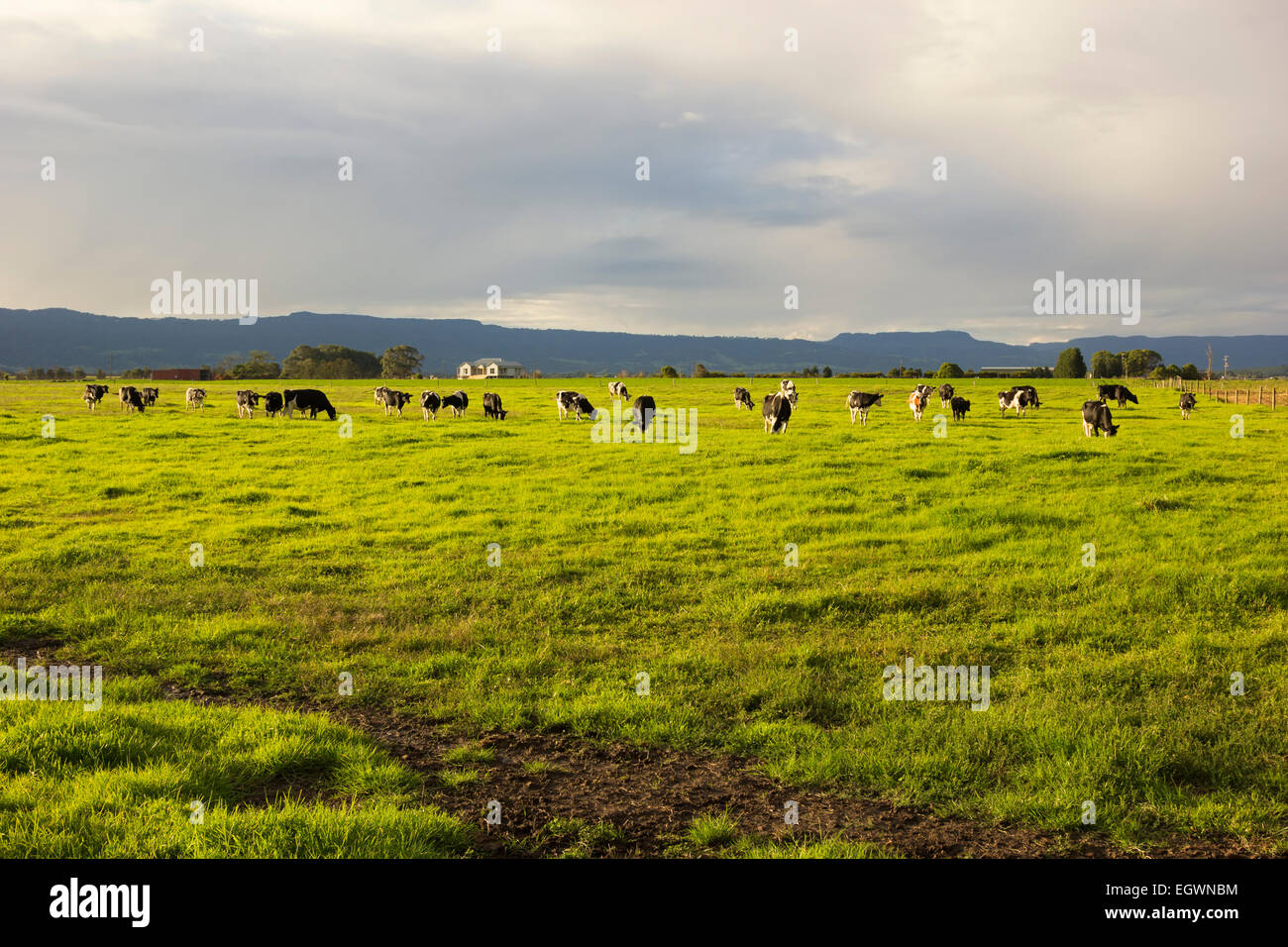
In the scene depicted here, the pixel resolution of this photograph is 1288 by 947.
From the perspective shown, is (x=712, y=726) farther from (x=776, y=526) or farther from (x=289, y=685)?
(x=776, y=526)

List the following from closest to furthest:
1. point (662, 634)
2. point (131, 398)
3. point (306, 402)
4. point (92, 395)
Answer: point (662, 634)
point (306, 402)
point (131, 398)
point (92, 395)

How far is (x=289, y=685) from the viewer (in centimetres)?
929

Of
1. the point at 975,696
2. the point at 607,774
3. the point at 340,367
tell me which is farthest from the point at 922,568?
the point at 340,367

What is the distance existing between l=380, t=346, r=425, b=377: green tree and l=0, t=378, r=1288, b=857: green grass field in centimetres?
14947

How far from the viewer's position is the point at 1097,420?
106 ft

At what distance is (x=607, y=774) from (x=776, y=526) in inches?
405

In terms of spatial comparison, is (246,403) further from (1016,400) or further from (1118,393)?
(1118,393)

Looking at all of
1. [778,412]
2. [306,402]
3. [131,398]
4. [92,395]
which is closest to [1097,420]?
[778,412]

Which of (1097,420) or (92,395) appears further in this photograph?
(92,395)

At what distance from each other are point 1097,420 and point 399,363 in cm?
15902

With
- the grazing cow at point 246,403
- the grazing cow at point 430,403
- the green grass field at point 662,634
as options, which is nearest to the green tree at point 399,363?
the grazing cow at point 246,403

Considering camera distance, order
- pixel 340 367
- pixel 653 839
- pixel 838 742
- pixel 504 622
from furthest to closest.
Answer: pixel 340 367, pixel 504 622, pixel 838 742, pixel 653 839

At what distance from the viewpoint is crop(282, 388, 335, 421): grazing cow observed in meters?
45.9

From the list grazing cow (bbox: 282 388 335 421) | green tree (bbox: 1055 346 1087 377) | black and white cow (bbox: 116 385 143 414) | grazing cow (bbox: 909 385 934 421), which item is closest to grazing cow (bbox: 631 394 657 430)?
grazing cow (bbox: 909 385 934 421)
